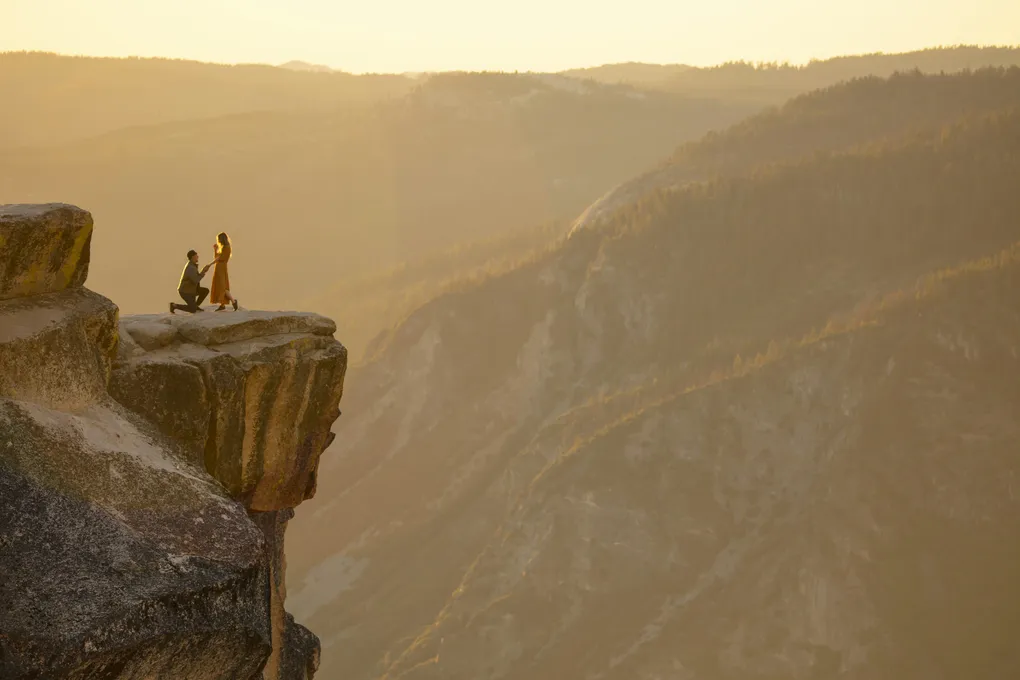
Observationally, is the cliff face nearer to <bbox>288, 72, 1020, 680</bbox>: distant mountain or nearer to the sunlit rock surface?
the sunlit rock surface

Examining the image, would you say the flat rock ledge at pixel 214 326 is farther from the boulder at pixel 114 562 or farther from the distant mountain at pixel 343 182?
the distant mountain at pixel 343 182

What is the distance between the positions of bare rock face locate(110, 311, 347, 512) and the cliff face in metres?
0.03

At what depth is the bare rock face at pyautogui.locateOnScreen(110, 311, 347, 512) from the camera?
1680cm

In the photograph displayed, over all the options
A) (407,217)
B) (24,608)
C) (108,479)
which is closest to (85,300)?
(108,479)

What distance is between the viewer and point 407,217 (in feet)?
561

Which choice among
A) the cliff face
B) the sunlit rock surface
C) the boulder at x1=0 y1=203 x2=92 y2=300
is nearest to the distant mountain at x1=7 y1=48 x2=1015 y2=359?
A: the cliff face

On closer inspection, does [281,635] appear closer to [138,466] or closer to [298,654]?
[298,654]

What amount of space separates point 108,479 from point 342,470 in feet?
231

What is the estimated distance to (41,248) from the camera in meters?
15.2

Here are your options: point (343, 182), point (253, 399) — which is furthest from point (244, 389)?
point (343, 182)

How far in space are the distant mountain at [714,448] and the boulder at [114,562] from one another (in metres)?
45.5

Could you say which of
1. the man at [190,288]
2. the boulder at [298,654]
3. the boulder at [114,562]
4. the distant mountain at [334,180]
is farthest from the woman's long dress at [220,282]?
the distant mountain at [334,180]

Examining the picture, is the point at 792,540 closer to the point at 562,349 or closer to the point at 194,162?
the point at 562,349

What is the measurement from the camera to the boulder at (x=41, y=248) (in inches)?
582
